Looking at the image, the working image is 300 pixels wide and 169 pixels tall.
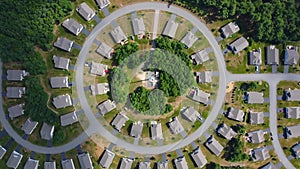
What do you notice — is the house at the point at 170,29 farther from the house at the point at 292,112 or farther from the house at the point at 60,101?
the house at the point at 292,112

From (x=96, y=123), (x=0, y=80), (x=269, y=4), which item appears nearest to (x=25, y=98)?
(x=0, y=80)

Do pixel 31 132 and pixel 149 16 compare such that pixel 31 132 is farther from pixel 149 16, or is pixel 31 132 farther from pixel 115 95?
pixel 149 16

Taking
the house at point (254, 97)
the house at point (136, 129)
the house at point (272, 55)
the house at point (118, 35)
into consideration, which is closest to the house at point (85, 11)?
the house at point (118, 35)

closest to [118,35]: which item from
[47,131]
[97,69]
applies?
[97,69]

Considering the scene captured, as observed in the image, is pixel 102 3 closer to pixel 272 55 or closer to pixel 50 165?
pixel 50 165

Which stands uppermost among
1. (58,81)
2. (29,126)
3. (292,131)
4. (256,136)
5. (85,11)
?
(85,11)

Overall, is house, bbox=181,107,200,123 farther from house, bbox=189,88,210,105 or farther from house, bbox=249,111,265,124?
house, bbox=249,111,265,124
